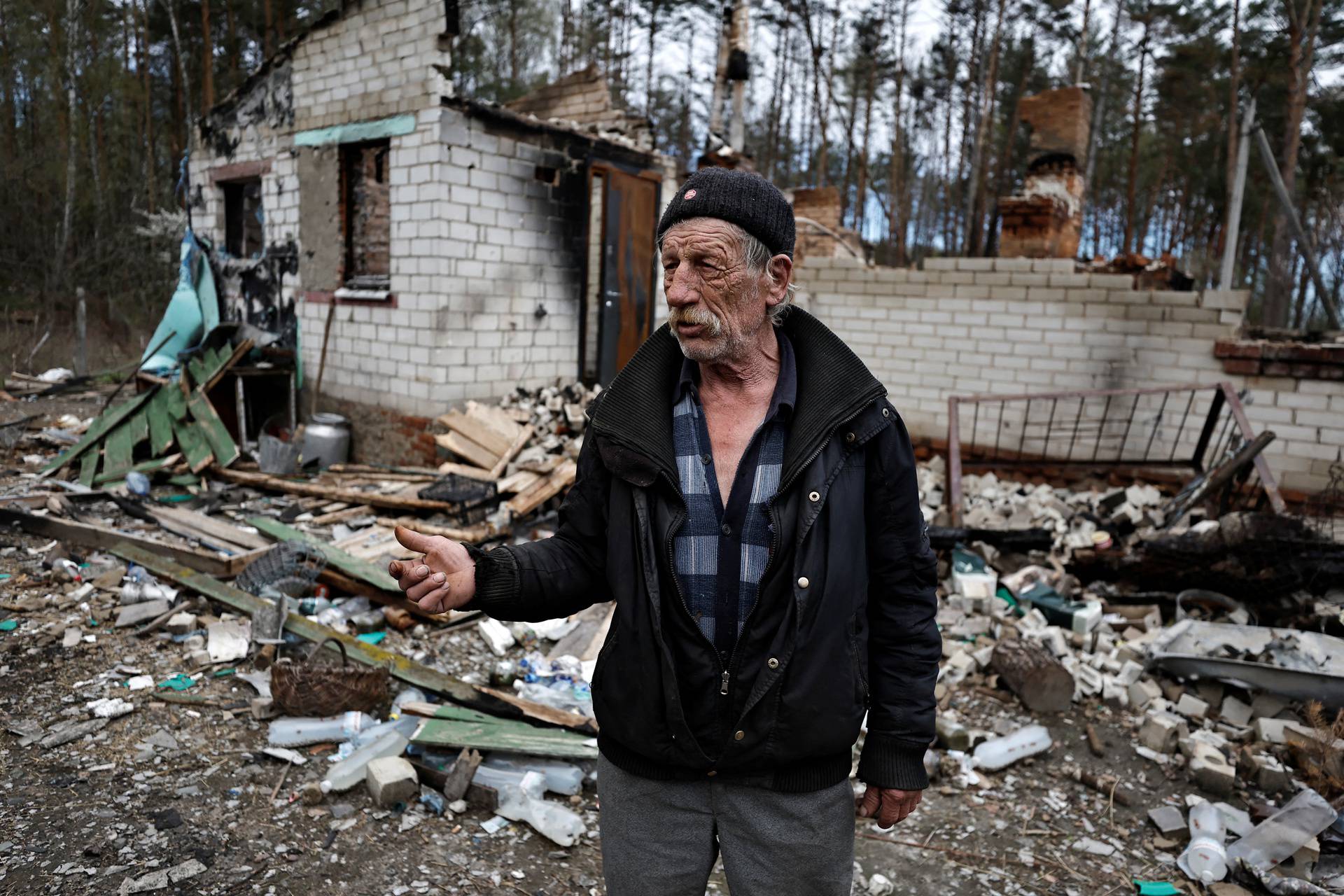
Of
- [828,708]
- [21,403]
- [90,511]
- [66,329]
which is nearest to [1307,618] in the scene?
[828,708]

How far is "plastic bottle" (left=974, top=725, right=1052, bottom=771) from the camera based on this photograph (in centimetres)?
397

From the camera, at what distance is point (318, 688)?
12.5 ft

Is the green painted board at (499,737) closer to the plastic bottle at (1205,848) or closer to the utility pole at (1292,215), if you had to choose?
the plastic bottle at (1205,848)

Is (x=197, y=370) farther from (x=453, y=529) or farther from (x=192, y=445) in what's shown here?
(x=453, y=529)

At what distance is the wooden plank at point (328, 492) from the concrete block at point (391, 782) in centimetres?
347

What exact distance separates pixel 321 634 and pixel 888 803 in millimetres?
3776

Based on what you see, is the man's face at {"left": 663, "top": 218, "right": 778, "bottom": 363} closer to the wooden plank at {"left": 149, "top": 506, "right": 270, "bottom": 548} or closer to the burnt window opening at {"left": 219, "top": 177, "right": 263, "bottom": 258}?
the wooden plank at {"left": 149, "top": 506, "right": 270, "bottom": 548}

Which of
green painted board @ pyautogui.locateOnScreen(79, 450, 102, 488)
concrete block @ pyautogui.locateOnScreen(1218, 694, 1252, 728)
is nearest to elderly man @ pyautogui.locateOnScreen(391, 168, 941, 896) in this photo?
concrete block @ pyautogui.locateOnScreen(1218, 694, 1252, 728)

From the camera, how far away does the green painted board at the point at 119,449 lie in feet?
26.2

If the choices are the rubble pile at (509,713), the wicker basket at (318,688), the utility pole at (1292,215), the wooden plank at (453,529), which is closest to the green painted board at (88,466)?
the rubble pile at (509,713)

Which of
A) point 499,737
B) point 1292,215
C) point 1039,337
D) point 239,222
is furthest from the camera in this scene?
point 239,222

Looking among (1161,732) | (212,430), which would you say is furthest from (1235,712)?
(212,430)

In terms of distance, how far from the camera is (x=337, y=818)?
10.6 ft

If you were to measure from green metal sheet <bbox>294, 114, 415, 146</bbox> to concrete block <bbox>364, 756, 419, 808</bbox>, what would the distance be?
6.90 m
